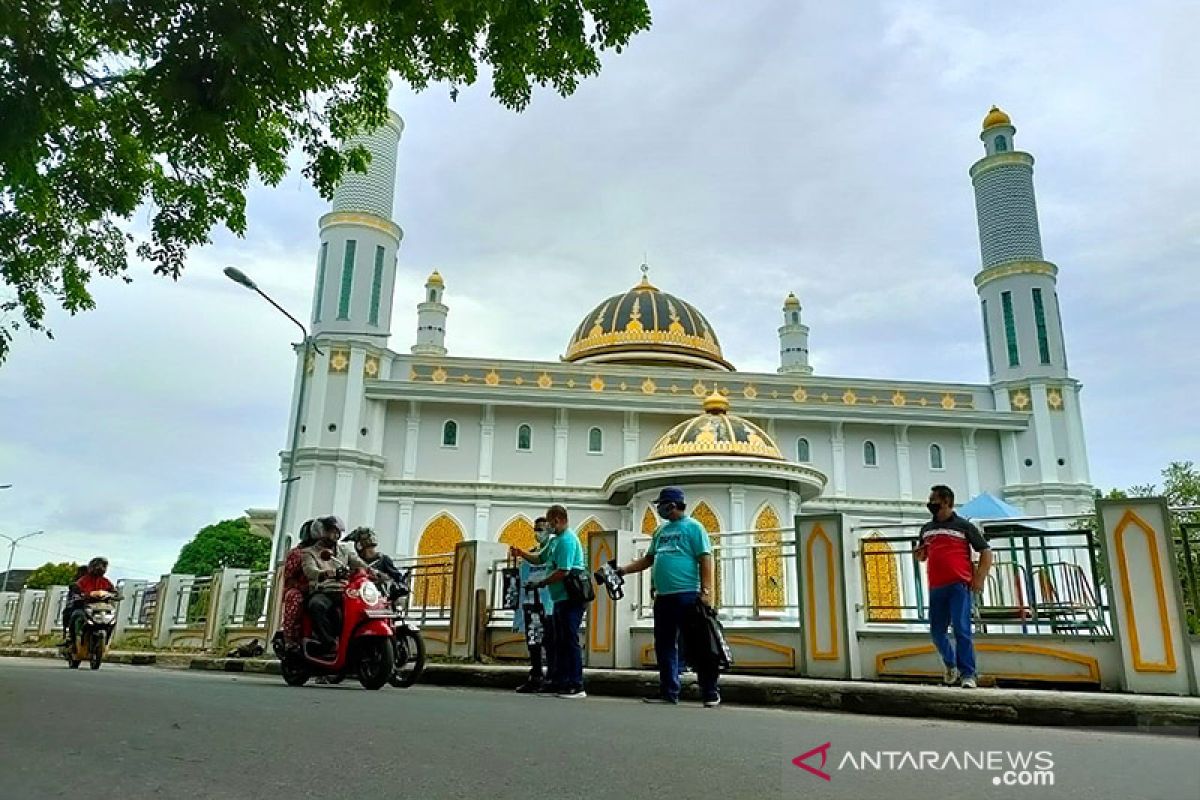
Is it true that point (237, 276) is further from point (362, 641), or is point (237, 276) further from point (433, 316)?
point (433, 316)

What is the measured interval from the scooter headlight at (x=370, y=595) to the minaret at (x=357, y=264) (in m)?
22.1

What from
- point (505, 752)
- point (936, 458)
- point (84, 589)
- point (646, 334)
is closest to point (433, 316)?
point (646, 334)

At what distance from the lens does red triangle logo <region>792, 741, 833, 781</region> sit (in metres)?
3.43

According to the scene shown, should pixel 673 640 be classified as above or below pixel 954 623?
below

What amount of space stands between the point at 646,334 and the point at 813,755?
29967 mm

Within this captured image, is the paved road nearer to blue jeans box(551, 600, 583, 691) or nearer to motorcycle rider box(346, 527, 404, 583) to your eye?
blue jeans box(551, 600, 583, 691)

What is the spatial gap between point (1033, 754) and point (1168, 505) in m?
Result: 3.88

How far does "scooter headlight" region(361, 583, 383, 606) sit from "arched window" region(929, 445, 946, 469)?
26290 millimetres

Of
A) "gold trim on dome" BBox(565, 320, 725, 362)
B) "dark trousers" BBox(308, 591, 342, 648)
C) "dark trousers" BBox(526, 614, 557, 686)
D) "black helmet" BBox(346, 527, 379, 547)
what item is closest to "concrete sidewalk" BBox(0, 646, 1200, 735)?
"dark trousers" BBox(526, 614, 557, 686)

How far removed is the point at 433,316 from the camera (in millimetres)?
46875

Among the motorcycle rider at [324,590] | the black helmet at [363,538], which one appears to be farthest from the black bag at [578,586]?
the black helmet at [363,538]

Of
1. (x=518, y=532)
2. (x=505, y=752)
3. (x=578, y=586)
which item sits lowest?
(x=505, y=752)

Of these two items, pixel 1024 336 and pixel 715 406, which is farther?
pixel 1024 336

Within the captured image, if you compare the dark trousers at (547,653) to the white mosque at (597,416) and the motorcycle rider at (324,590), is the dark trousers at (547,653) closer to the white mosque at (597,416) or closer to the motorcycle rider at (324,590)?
the motorcycle rider at (324,590)
